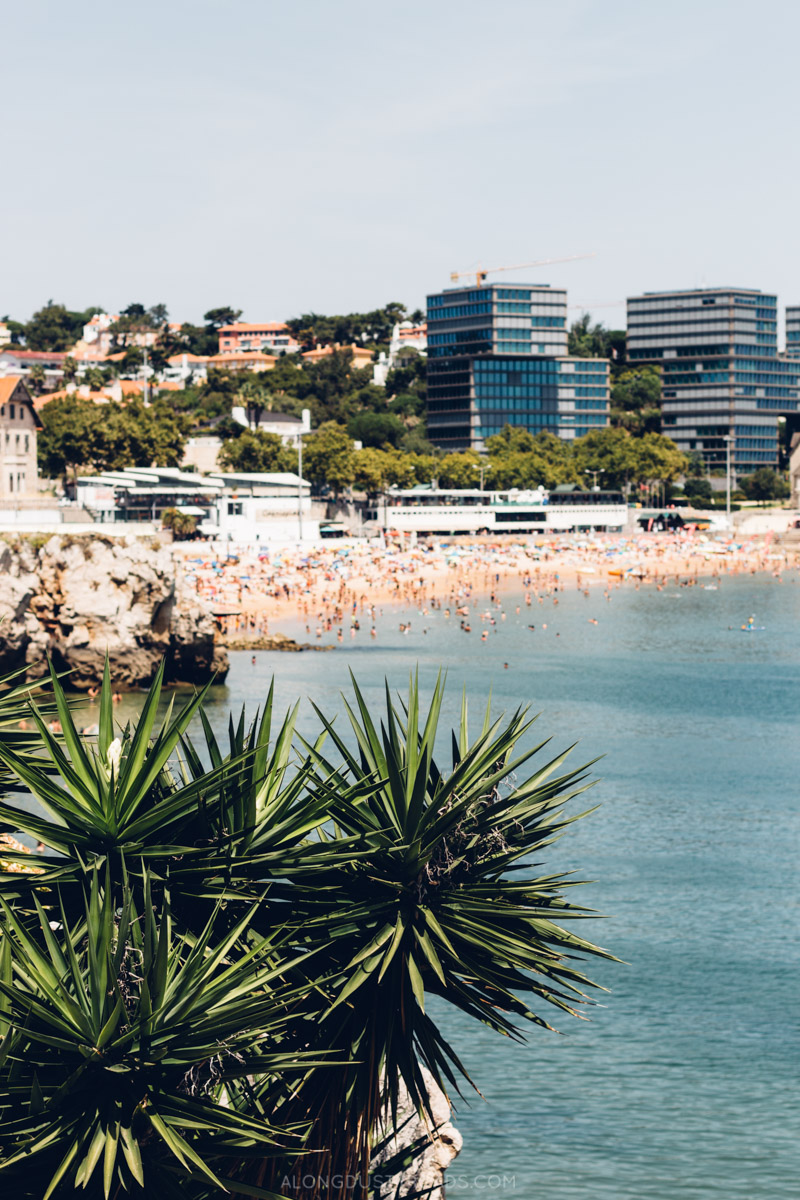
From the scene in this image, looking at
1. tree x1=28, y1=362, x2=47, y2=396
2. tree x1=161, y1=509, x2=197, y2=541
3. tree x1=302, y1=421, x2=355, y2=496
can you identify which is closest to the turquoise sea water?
tree x1=161, y1=509, x2=197, y2=541

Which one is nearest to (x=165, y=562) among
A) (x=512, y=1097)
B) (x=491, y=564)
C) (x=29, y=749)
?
(x=512, y=1097)

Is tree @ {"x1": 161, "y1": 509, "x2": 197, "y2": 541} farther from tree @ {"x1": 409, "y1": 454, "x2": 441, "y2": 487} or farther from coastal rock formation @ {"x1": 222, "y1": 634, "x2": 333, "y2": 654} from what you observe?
coastal rock formation @ {"x1": 222, "y1": 634, "x2": 333, "y2": 654}

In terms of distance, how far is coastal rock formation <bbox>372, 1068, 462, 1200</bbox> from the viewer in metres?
12.9

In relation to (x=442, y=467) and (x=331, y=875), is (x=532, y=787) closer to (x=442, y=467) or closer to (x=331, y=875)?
(x=331, y=875)

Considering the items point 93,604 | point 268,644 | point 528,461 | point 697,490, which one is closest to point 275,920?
point 93,604

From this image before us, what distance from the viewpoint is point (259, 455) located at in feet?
483

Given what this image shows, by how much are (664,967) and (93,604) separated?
107 feet

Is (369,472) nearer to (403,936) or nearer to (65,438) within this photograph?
(65,438)

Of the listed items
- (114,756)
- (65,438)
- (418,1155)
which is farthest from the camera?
(65,438)

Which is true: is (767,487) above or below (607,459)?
below

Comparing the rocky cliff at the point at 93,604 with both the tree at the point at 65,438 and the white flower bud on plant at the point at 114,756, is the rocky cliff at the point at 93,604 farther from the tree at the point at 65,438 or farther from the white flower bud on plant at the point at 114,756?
the tree at the point at 65,438

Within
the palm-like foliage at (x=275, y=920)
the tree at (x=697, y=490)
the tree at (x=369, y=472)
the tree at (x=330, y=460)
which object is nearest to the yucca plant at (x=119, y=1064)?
the palm-like foliage at (x=275, y=920)

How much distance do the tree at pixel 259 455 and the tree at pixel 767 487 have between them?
74.8 m

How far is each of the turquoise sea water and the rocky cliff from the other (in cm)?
377
